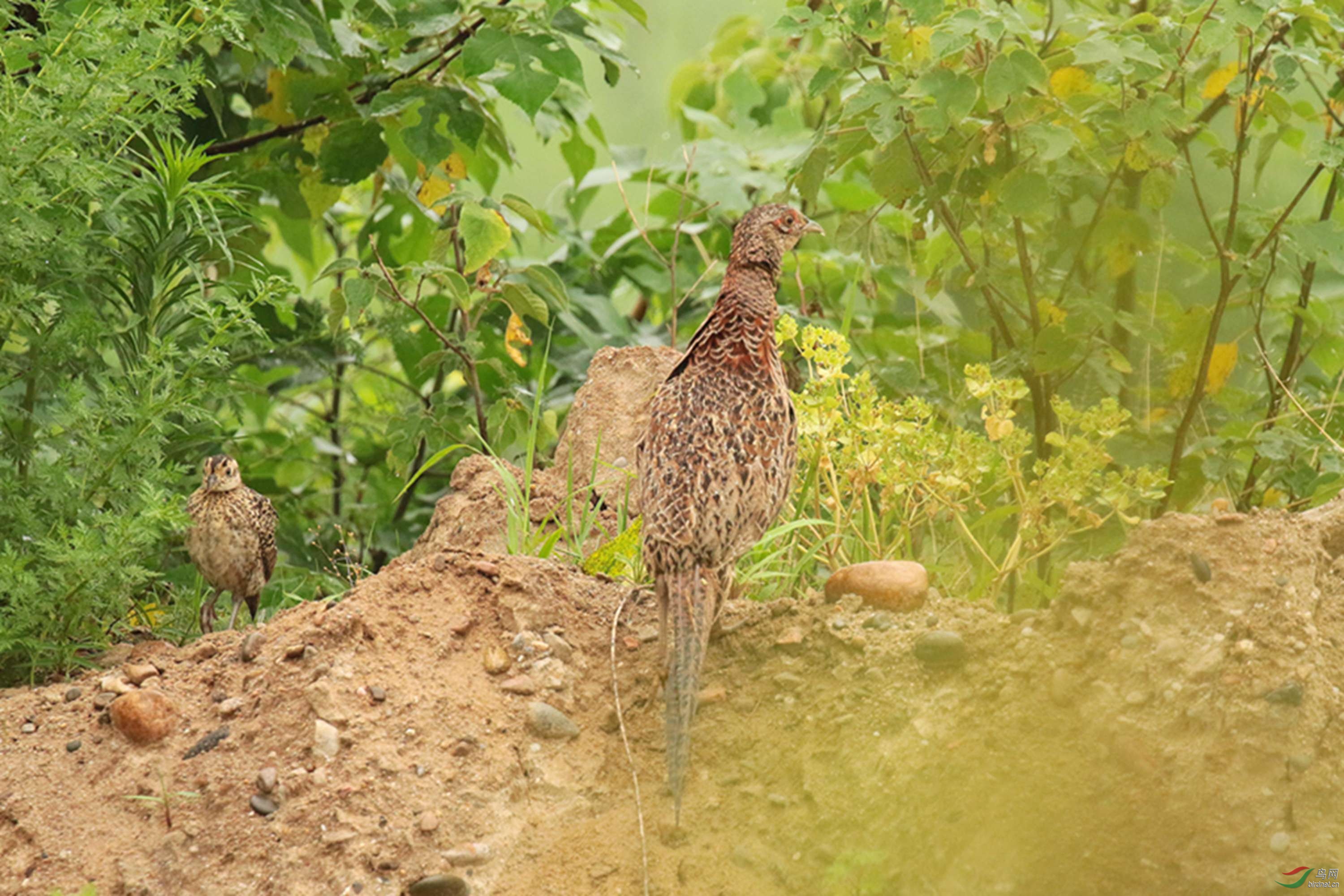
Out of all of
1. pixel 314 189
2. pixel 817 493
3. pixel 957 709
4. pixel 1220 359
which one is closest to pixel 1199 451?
pixel 1220 359

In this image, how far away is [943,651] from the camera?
3.77m

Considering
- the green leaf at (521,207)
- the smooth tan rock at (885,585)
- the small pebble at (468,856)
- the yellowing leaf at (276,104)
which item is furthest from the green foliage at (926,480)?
the yellowing leaf at (276,104)

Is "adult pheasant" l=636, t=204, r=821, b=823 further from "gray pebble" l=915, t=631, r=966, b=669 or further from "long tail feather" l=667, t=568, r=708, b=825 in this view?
"gray pebble" l=915, t=631, r=966, b=669

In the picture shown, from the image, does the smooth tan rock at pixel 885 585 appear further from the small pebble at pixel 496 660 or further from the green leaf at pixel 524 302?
the green leaf at pixel 524 302

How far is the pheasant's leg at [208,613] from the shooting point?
15.9 ft

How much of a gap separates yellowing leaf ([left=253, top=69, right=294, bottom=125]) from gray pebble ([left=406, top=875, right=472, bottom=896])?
3907 mm

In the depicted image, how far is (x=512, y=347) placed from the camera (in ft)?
17.9

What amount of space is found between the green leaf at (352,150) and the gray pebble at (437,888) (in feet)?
10.8

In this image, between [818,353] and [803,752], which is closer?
[803,752]

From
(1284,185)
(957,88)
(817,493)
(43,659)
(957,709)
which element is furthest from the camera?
(1284,185)

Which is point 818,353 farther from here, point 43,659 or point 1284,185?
point 1284,185

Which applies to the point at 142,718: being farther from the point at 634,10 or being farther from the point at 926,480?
the point at 634,10

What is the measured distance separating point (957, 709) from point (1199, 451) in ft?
7.63

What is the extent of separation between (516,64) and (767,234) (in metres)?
1.37
